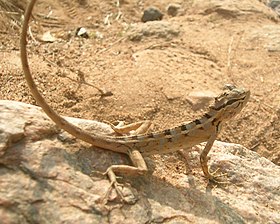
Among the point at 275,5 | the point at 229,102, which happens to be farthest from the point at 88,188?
the point at 275,5

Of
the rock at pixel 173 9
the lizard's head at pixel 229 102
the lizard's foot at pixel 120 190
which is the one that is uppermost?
the lizard's head at pixel 229 102

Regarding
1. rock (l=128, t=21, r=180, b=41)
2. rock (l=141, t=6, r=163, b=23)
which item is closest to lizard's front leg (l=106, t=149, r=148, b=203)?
rock (l=128, t=21, r=180, b=41)

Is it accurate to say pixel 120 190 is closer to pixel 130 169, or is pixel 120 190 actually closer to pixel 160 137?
pixel 130 169

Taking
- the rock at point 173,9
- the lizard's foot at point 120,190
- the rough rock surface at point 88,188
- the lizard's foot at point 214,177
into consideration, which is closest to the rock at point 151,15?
the rock at point 173,9

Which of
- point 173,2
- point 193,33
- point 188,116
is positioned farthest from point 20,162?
point 173,2

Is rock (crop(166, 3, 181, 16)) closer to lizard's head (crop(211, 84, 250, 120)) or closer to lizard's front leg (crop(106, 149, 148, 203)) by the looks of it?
lizard's head (crop(211, 84, 250, 120))

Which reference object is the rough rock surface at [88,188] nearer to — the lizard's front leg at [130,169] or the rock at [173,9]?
the lizard's front leg at [130,169]
